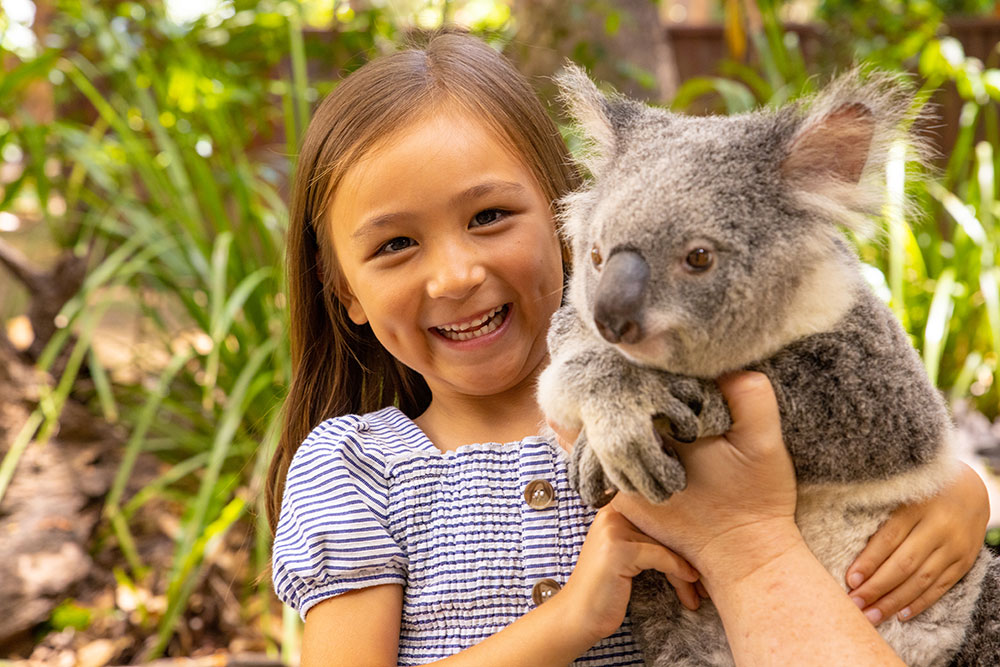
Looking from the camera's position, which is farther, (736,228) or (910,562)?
(910,562)

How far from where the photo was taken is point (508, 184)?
1562 millimetres

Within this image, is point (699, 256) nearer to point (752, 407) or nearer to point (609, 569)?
point (752, 407)

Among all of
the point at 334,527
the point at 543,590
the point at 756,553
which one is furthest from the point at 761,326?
the point at 334,527

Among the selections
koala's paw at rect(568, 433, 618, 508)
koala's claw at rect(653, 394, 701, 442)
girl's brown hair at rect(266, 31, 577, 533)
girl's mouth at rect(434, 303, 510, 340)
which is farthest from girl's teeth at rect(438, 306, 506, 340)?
koala's claw at rect(653, 394, 701, 442)

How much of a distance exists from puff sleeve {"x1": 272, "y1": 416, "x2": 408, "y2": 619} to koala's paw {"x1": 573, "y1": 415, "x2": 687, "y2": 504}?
52 centimetres

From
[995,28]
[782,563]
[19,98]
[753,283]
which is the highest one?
[753,283]

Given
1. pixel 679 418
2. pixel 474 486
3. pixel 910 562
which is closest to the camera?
pixel 679 418

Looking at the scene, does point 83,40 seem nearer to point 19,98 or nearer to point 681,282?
point 19,98

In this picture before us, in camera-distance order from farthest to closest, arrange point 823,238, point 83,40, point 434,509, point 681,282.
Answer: point 83,40 < point 434,509 < point 823,238 < point 681,282

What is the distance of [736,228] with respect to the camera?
1.09 m

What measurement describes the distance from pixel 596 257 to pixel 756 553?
1.66 feet

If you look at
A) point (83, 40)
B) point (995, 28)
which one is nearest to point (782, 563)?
point (83, 40)

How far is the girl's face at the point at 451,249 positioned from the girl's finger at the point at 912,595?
2.30ft

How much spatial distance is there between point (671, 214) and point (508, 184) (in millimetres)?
535
